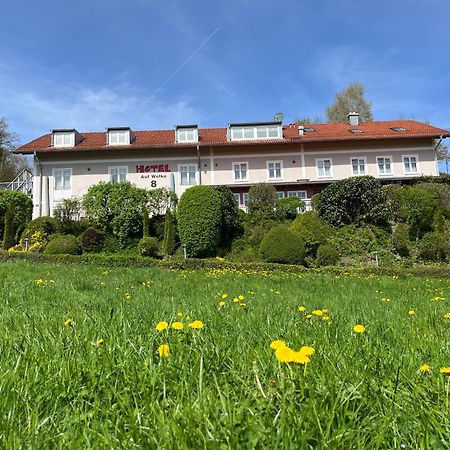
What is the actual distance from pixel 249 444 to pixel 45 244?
86.1 ft

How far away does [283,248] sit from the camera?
20266mm

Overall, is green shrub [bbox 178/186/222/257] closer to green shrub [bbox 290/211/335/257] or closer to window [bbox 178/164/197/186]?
green shrub [bbox 290/211/335/257]

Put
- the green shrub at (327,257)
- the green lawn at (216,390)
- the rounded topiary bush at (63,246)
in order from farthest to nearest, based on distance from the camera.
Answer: the rounded topiary bush at (63,246)
the green shrub at (327,257)
the green lawn at (216,390)

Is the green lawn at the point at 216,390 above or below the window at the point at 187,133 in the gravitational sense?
below

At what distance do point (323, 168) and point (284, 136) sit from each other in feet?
14.9

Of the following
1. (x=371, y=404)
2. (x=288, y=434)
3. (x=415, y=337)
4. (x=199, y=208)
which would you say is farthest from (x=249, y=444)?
(x=199, y=208)

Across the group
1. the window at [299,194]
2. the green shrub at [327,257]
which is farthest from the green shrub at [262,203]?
the green shrub at [327,257]

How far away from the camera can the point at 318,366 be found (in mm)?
1816

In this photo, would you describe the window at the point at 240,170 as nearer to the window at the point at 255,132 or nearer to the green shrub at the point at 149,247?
the window at the point at 255,132

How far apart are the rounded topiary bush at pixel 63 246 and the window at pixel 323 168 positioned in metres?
20.1

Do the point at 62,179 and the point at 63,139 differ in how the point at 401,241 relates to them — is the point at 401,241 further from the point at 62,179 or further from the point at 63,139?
the point at 63,139

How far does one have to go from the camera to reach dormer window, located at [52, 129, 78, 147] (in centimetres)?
3272

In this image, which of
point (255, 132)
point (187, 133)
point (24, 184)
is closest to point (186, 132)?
point (187, 133)

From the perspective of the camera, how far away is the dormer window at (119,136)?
32.8 m
